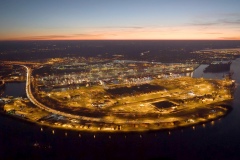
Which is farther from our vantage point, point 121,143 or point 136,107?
point 136,107

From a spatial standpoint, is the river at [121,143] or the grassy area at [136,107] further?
the grassy area at [136,107]

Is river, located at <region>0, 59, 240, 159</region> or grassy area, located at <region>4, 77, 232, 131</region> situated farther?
grassy area, located at <region>4, 77, 232, 131</region>

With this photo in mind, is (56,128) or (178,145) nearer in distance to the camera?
(178,145)

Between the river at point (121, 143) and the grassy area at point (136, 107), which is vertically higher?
the grassy area at point (136, 107)

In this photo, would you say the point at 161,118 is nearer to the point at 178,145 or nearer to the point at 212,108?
the point at 178,145

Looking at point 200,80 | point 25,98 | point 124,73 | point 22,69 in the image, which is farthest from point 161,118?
point 22,69

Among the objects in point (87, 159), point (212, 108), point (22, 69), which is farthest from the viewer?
point (22, 69)

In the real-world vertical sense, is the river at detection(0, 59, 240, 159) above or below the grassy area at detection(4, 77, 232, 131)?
below

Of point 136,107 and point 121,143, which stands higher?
point 136,107
